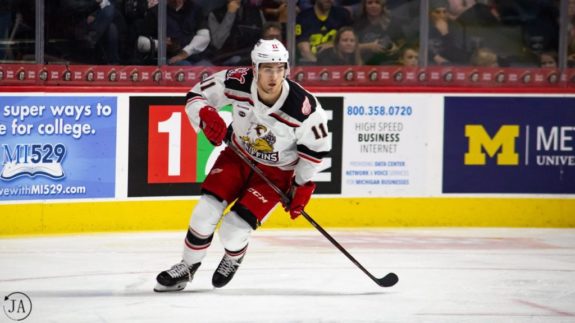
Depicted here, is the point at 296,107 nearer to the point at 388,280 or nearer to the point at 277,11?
the point at 388,280

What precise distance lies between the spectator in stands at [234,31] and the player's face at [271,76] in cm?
285

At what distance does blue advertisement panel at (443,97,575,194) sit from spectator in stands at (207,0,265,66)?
160cm

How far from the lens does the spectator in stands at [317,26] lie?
9.55 m

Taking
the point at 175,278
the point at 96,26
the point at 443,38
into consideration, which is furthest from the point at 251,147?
the point at 443,38

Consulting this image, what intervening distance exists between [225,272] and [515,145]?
3.68 metres

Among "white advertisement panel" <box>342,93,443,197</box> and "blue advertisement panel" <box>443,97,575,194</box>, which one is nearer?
"white advertisement panel" <box>342,93,443,197</box>

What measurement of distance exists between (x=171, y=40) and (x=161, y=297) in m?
3.07

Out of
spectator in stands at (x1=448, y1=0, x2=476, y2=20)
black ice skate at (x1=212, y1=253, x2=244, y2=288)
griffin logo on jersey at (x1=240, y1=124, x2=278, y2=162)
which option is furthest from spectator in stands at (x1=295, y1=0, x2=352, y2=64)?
black ice skate at (x1=212, y1=253, x2=244, y2=288)

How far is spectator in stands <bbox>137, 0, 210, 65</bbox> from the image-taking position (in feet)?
30.2

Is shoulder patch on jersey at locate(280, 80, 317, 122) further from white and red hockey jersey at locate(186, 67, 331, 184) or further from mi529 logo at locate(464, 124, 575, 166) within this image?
mi529 logo at locate(464, 124, 575, 166)

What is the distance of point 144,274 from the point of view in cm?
745

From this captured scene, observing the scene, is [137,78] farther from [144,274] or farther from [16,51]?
[144,274]

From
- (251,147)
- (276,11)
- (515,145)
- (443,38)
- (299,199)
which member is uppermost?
(276,11)

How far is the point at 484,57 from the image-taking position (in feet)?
32.6
